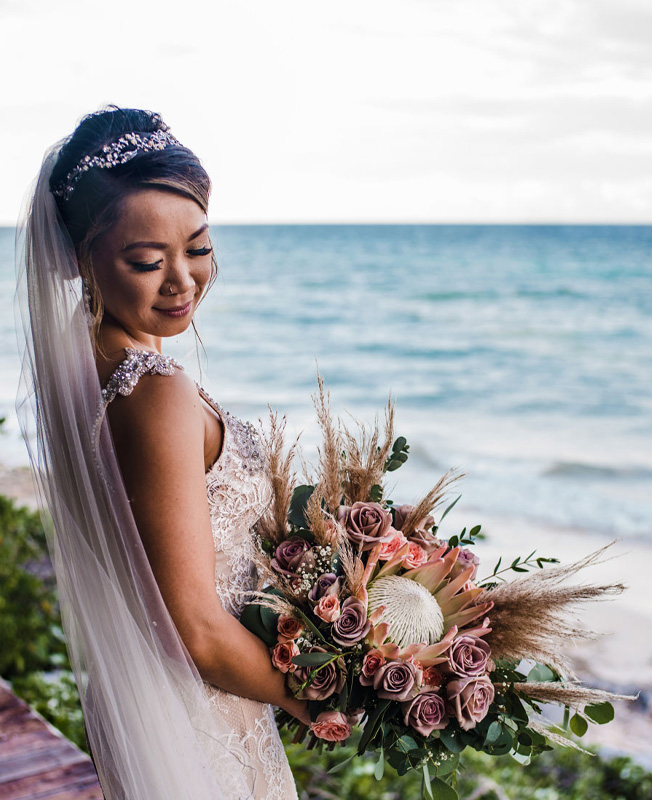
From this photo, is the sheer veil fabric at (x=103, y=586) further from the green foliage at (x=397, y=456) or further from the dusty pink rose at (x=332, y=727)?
the green foliage at (x=397, y=456)

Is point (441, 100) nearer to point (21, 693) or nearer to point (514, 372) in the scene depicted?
point (514, 372)

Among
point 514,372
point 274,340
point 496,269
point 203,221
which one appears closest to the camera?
point 203,221

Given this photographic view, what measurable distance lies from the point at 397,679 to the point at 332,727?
0.19 m

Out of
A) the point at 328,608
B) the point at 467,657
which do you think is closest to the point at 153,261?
the point at 328,608

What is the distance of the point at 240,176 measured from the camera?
23.0 meters

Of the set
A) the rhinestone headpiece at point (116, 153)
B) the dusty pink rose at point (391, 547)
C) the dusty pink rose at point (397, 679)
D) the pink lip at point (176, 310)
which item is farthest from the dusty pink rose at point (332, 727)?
the rhinestone headpiece at point (116, 153)

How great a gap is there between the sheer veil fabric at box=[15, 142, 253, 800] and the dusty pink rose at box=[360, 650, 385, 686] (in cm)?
33

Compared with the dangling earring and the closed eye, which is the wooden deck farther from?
the closed eye

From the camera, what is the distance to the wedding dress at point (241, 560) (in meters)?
1.66

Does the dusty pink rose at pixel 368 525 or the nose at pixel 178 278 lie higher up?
the nose at pixel 178 278

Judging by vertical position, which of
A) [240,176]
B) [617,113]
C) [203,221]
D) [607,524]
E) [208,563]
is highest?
[617,113]

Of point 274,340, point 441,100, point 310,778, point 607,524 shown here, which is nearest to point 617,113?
point 441,100

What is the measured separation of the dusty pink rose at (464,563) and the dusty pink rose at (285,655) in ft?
1.27

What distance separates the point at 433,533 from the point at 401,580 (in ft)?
0.94
